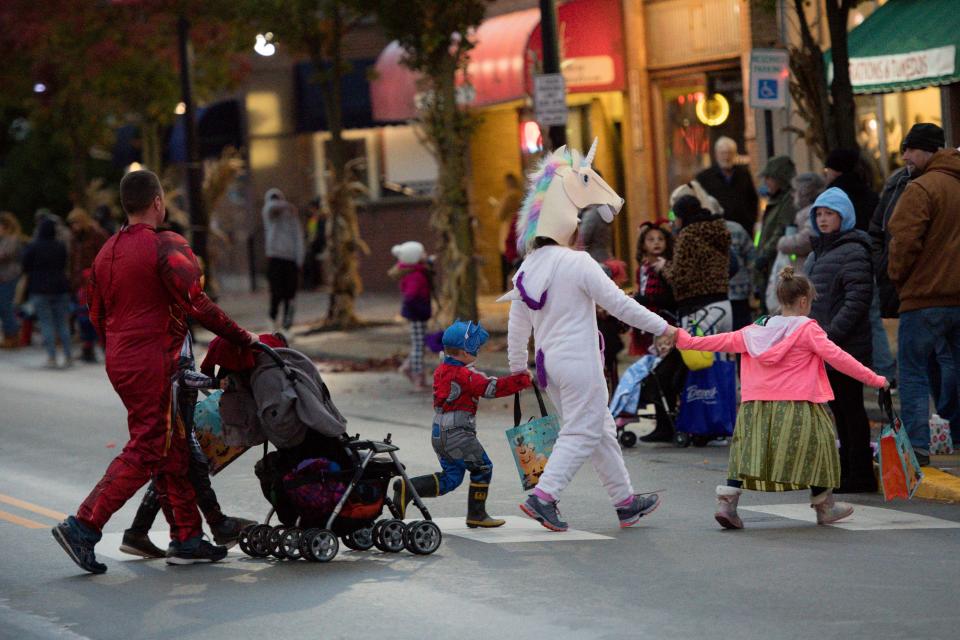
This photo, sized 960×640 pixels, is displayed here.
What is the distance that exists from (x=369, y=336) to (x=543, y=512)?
13.7m

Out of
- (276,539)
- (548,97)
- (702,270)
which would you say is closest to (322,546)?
(276,539)

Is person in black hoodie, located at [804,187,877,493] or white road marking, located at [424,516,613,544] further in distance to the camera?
person in black hoodie, located at [804,187,877,493]

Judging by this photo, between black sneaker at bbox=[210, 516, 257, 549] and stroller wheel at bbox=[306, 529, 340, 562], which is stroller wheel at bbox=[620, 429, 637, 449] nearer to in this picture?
black sneaker at bbox=[210, 516, 257, 549]

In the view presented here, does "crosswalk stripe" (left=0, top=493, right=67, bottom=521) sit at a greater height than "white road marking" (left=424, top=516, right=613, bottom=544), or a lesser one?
greater

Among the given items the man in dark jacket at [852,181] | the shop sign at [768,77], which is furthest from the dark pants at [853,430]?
the shop sign at [768,77]

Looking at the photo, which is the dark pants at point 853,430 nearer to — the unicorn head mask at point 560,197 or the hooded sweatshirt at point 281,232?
the unicorn head mask at point 560,197

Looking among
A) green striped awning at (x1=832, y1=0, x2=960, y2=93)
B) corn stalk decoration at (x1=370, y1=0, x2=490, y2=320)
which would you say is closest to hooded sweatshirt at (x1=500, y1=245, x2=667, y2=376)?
green striped awning at (x1=832, y1=0, x2=960, y2=93)

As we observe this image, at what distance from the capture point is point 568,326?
8820 millimetres

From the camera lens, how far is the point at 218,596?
780cm

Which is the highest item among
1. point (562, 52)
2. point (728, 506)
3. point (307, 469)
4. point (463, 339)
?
point (562, 52)

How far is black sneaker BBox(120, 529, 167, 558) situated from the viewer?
8.74 meters

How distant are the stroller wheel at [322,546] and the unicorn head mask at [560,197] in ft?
6.36

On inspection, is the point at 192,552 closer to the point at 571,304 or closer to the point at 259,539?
the point at 259,539

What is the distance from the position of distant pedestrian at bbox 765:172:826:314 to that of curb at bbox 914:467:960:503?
9.78ft
